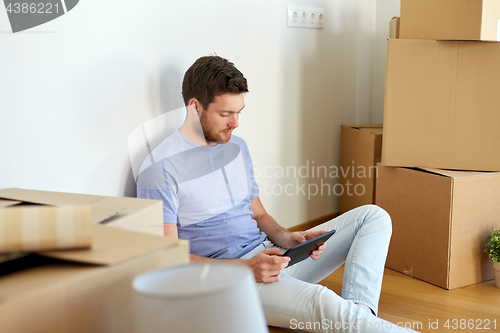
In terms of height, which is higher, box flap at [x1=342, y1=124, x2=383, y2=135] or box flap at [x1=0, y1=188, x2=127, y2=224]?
box flap at [x1=342, y1=124, x2=383, y2=135]

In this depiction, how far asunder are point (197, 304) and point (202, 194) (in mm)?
915

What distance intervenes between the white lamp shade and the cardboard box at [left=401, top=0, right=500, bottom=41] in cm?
135

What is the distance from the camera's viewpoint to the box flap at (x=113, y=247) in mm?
527

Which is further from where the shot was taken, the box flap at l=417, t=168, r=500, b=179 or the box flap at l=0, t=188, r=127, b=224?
the box flap at l=417, t=168, r=500, b=179

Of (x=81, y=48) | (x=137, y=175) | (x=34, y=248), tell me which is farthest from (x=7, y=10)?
(x=34, y=248)

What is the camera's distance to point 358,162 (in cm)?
216

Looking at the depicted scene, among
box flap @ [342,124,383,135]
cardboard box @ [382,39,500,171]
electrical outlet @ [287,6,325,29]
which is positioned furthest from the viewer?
box flap @ [342,124,383,135]

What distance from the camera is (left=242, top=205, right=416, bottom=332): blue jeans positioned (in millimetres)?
1121

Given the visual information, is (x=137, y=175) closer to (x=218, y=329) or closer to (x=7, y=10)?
(x=7, y=10)

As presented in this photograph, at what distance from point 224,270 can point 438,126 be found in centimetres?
139

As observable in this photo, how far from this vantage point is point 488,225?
1.71 meters

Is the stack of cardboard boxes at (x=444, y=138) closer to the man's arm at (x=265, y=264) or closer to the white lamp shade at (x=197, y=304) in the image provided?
the man's arm at (x=265, y=264)

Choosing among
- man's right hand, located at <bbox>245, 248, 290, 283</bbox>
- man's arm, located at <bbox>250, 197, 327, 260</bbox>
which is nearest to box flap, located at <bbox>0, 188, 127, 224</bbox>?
man's right hand, located at <bbox>245, 248, 290, 283</bbox>

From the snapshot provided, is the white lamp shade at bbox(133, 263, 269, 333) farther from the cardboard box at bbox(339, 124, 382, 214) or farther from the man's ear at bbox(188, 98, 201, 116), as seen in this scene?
the cardboard box at bbox(339, 124, 382, 214)
